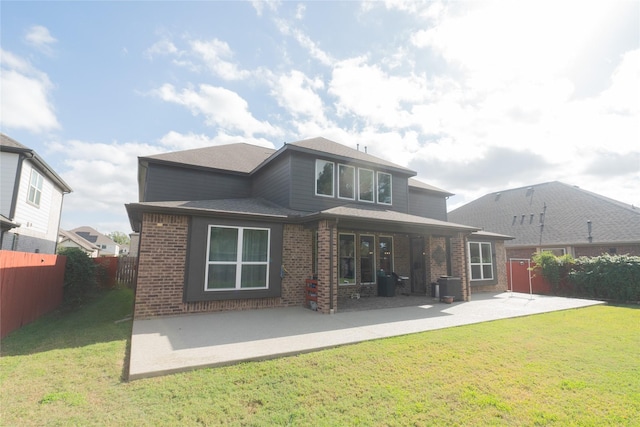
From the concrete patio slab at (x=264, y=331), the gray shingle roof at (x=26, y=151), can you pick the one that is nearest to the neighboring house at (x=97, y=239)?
the gray shingle roof at (x=26, y=151)

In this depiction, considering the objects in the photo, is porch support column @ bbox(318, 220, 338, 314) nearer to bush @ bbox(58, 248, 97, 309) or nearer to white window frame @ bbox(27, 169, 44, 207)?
bush @ bbox(58, 248, 97, 309)

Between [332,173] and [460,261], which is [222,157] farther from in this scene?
[460,261]

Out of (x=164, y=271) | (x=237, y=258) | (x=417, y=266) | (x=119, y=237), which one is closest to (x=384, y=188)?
(x=417, y=266)

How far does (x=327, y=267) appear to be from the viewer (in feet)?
27.2

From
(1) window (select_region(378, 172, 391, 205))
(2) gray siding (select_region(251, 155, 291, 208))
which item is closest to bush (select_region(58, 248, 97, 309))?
(2) gray siding (select_region(251, 155, 291, 208))

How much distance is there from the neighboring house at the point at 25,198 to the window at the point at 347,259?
1106 centimetres

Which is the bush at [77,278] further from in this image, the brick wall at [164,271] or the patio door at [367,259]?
the patio door at [367,259]

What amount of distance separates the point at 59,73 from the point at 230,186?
6.16 meters

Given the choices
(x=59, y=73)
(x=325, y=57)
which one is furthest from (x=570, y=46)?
(x=59, y=73)

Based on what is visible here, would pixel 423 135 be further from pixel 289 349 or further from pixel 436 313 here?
pixel 289 349

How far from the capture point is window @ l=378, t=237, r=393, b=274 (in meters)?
12.8

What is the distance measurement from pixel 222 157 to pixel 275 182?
365 cm

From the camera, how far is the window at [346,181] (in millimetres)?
11508

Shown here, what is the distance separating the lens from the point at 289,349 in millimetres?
4895
